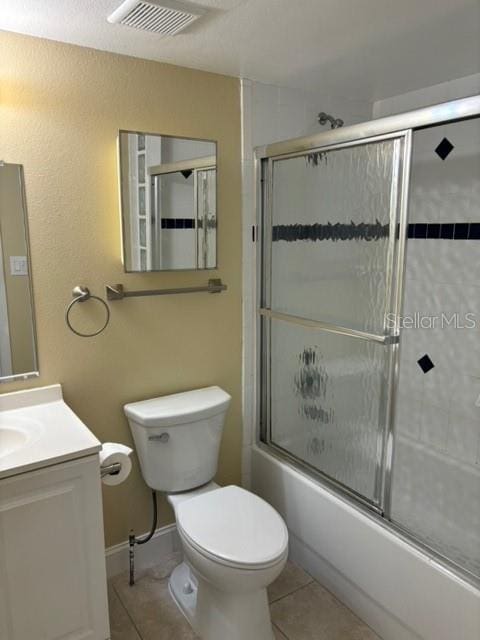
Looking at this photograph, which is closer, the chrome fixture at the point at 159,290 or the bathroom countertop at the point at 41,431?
the bathroom countertop at the point at 41,431

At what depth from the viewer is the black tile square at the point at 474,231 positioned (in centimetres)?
223

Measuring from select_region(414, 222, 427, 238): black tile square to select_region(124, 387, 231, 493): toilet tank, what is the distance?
1.27m

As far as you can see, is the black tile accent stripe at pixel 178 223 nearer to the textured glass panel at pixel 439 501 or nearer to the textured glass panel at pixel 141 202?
the textured glass panel at pixel 141 202

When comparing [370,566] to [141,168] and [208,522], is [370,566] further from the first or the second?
[141,168]

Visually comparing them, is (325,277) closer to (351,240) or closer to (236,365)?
(351,240)

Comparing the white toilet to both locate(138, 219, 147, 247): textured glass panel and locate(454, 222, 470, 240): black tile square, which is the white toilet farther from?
locate(454, 222, 470, 240): black tile square

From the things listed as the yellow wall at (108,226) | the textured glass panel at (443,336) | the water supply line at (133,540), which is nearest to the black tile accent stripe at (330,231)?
the yellow wall at (108,226)

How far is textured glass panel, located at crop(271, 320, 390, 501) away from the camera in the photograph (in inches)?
76.6

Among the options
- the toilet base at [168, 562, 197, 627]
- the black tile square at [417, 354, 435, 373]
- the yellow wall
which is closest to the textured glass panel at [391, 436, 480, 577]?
the black tile square at [417, 354, 435, 373]

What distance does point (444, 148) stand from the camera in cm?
234

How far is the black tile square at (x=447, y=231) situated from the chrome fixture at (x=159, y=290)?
1.08m

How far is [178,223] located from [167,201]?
0.10 m

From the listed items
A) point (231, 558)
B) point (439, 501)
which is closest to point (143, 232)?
point (231, 558)

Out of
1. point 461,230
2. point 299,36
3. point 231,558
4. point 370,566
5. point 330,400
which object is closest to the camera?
point 231,558
